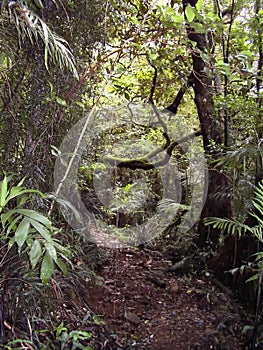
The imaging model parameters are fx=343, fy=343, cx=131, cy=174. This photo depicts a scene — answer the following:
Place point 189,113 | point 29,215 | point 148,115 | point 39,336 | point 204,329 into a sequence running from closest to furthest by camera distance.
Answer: point 29,215, point 39,336, point 204,329, point 148,115, point 189,113

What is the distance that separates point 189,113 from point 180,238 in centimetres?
146

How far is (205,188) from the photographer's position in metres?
3.38

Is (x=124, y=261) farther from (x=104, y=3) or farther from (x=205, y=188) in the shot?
(x=104, y=3)

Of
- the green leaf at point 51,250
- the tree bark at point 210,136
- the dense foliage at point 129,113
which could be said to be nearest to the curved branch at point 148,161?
the dense foliage at point 129,113

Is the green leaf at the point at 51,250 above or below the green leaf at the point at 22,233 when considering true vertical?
below

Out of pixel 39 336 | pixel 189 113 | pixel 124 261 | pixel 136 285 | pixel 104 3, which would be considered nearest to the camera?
pixel 39 336

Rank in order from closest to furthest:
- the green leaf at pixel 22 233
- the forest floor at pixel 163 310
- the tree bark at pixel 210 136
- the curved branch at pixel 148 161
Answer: the green leaf at pixel 22 233 < the forest floor at pixel 163 310 < the tree bark at pixel 210 136 < the curved branch at pixel 148 161

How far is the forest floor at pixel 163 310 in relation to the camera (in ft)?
6.76

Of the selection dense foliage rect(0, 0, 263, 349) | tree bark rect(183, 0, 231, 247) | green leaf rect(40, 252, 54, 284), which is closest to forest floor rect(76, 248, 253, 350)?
dense foliage rect(0, 0, 263, 349)

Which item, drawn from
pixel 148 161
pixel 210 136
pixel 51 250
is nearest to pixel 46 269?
pixel 51 250

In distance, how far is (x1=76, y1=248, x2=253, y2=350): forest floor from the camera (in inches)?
81.1

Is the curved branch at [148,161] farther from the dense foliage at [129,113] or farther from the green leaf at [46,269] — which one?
the green leaf at [46,269]

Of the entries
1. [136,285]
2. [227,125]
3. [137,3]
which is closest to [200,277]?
[136,285]

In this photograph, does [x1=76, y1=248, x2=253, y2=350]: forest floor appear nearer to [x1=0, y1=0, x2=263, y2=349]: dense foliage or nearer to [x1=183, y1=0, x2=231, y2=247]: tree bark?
[x1=0, y1=0, x2=263, y2=349]: dense foliage
